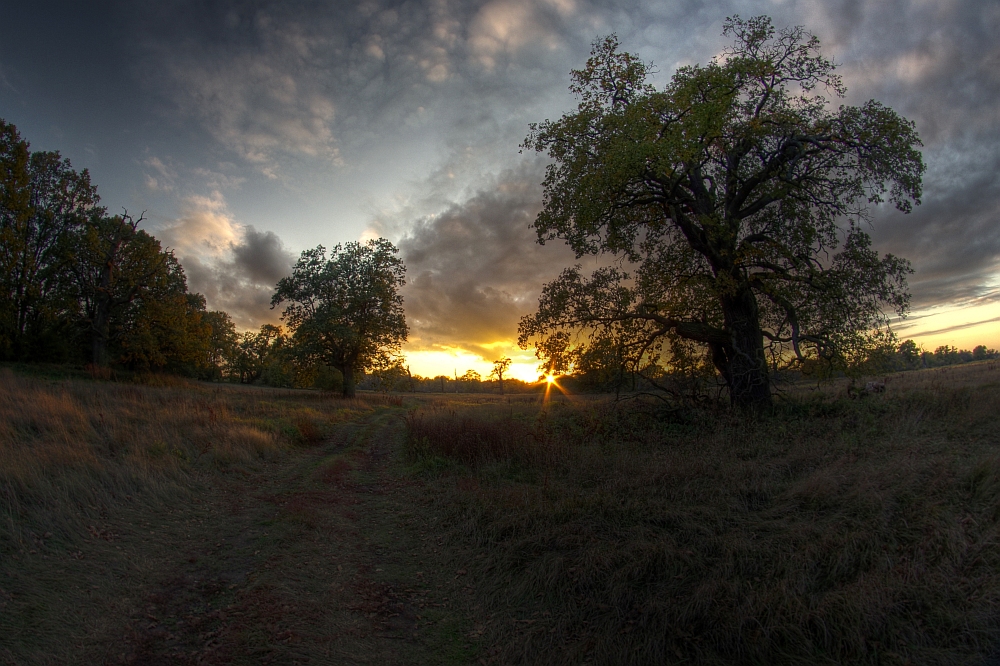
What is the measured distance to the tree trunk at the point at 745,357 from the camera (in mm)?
12047

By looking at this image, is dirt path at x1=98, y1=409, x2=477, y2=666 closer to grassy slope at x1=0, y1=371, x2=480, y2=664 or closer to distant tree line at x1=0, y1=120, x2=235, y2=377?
grassy slope at x1=0, y1=371, x2=480, y2=664

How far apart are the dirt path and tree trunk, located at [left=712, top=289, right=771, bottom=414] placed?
9416 millimetres

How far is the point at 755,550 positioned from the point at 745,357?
877 centimetres

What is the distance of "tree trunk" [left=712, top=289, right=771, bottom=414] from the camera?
12.0m

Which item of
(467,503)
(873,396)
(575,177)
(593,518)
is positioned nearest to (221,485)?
(467,503)

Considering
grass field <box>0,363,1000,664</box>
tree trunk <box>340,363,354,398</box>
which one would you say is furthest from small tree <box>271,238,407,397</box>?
grass field <box>0,363,1000,664</box>

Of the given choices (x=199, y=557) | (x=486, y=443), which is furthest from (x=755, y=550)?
(x=199, y=557)

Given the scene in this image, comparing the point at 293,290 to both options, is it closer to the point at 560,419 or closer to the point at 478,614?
the point at 560,419

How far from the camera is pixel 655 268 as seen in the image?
13664mm

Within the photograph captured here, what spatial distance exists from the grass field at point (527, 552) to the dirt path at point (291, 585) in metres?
0.03

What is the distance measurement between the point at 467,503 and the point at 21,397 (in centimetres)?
1342

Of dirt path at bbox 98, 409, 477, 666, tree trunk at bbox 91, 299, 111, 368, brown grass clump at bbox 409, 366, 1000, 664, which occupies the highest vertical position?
tree trunk at bbox 91, 299, 111, 368

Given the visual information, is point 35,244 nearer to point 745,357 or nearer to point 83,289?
point 83,289

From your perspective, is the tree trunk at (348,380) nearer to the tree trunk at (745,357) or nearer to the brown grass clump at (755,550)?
the brown grass clump at (755,550)
